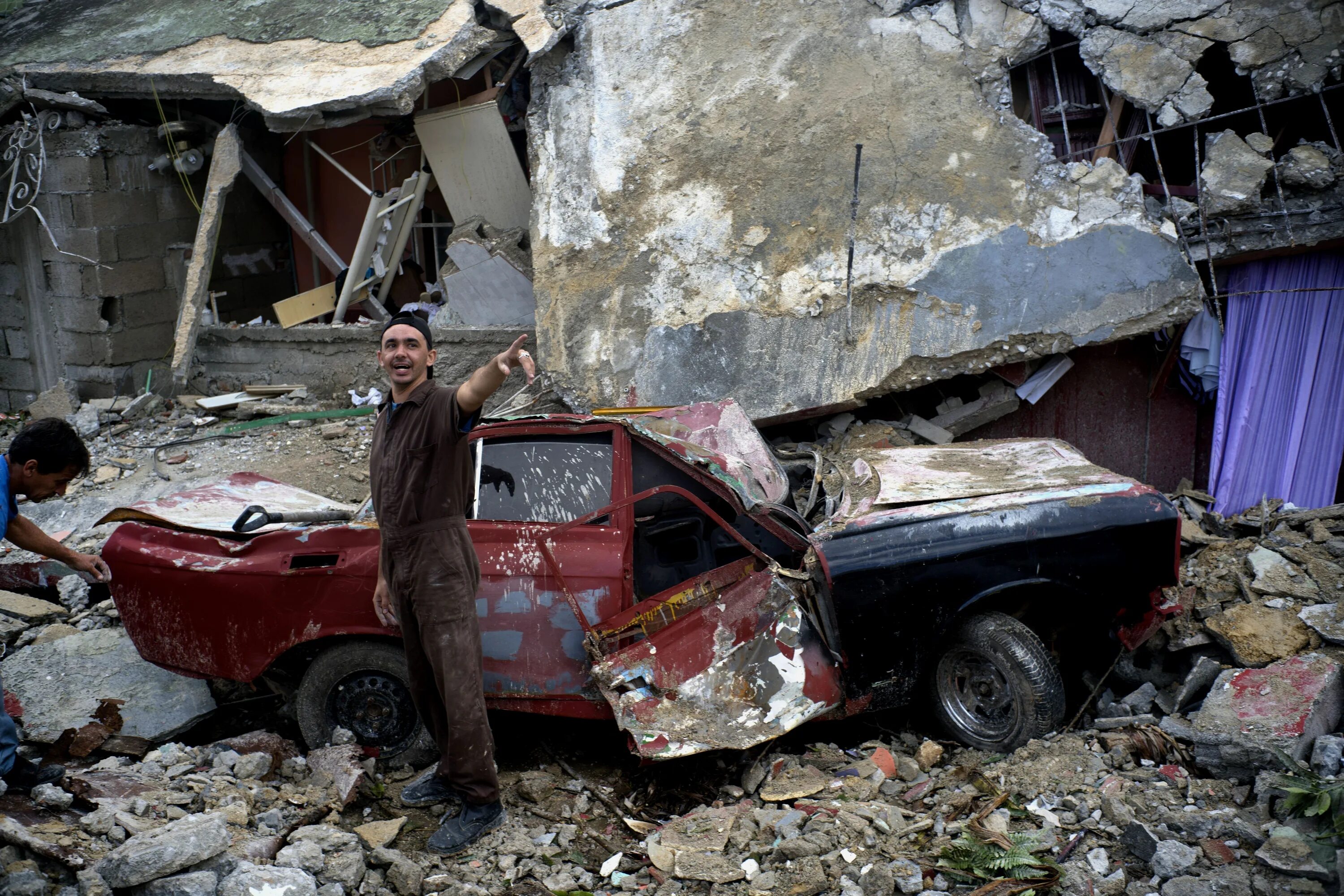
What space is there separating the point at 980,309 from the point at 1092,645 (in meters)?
2.92

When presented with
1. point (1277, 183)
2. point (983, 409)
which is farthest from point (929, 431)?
point (1277, 183)

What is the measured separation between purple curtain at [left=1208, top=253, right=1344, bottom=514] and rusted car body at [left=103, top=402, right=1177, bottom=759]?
2861 mm

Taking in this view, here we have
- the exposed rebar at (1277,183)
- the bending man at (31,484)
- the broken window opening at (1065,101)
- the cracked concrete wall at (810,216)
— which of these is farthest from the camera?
the broken window opening at (1065,101)

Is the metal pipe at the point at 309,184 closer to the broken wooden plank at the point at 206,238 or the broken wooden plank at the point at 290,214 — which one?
the broken wooden plank at the point at 290,214

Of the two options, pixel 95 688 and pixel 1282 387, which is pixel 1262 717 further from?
pixel 95 688

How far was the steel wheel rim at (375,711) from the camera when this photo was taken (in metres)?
4.56

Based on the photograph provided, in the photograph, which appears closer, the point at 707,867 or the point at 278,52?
the point at 707,867

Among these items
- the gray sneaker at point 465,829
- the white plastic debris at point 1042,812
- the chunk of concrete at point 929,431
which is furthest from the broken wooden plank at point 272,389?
the white plastic debris at point 1042,812

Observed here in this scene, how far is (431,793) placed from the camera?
4.21 meters

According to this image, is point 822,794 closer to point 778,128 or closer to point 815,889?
point 815,889

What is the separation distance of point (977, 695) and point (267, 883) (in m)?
2.86

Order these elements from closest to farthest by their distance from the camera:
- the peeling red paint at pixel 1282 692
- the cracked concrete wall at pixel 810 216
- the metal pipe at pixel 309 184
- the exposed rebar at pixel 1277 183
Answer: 1. the peeling red paint at pixel 1282 692
2. the exposed rebar at pixel 1277 183
3. the cracked concrete wall at pixel 810 216
4. the metal pipe at pixel 309 184

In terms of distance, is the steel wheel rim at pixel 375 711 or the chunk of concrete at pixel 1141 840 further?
the steel wheel rim at pixel 375 711

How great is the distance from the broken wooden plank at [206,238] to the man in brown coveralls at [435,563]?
5680mm
